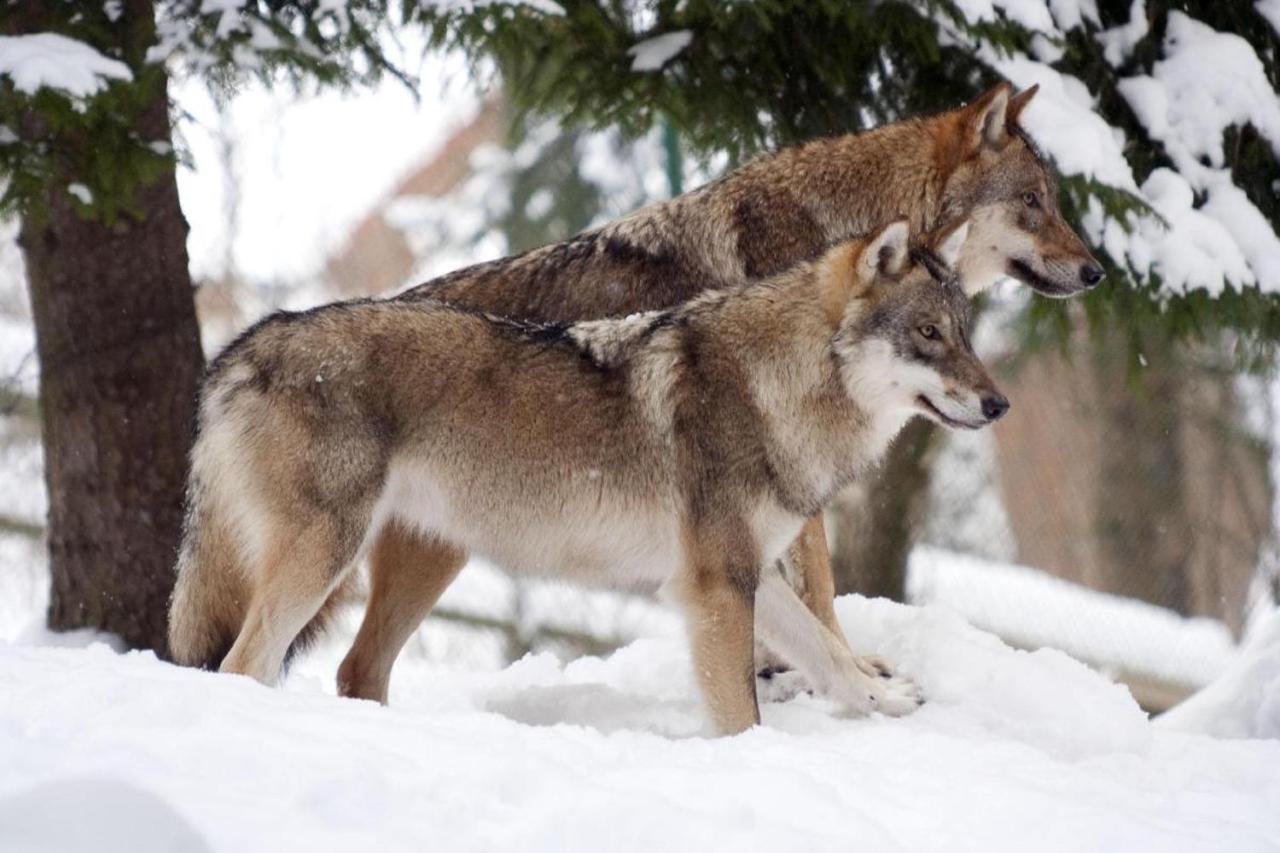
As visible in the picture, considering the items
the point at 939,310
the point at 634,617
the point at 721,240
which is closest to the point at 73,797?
the point at 939,310

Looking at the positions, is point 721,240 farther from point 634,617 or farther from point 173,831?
point 634,617

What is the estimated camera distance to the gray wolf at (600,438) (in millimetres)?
3869

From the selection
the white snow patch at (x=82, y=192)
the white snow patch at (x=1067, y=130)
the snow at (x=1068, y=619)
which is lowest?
the snow at (x=1068, y=619)

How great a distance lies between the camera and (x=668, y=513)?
409cm

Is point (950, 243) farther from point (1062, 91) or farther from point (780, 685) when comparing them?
point (780, 685)

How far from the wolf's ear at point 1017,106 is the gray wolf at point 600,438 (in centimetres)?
71

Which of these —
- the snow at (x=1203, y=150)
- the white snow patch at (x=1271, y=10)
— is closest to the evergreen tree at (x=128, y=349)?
the snow at (x=1203, y=150)

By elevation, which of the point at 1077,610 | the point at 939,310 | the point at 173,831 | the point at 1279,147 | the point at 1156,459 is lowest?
the point at 1077,610

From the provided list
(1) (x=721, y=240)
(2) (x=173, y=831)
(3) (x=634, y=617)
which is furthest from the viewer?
(3) (x=634, y=617)

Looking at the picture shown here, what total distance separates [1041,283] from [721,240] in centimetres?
101

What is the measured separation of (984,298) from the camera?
719cm

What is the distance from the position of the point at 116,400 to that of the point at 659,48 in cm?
221

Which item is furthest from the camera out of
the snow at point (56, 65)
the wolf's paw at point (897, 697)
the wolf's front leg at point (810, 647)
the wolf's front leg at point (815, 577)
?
the wolf's front leg at point (815, 577)

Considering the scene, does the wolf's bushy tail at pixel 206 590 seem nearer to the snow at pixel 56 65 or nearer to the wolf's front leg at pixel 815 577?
the snow at pixel 56 65
